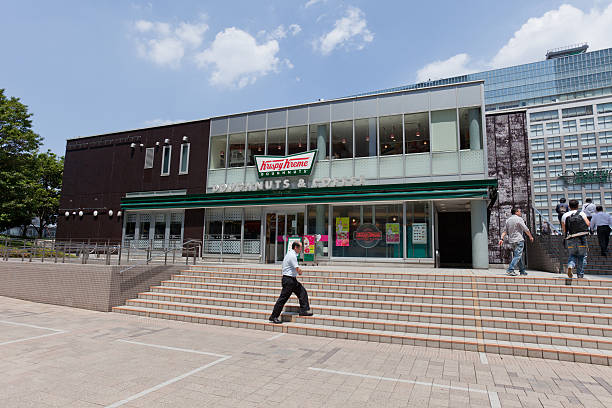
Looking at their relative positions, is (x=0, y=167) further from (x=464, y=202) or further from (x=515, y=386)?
(x=515, y=386)

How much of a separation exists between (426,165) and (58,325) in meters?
13.1

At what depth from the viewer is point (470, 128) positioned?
14031 mm

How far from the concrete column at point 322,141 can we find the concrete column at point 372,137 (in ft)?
6.69

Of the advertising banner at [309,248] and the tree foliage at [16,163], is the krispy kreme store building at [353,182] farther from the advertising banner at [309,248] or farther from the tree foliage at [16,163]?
the tree foliage at [16,163]

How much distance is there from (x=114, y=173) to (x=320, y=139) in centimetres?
1249

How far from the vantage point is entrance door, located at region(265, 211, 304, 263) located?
15.9m

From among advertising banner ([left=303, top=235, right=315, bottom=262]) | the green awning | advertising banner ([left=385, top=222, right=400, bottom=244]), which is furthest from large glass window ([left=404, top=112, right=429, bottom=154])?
advertising banner ([left=303, top=235, right=315, bottom=262])

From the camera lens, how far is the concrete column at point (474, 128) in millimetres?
13836

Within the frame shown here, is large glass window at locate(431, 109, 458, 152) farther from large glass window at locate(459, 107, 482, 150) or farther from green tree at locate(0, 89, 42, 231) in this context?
green tree at locate(0, 89, 42, 231)

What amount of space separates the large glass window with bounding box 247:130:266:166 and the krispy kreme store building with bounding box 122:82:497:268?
5cm

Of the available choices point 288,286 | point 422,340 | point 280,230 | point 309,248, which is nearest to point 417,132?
point 309,248

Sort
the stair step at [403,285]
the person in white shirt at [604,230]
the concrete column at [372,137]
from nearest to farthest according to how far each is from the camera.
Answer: the stair step at [403,285] → the person in white shirt at [604,230] → the concrete column at [372,137]

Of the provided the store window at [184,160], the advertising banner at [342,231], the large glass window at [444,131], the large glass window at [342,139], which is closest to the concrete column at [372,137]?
the large glass window at [342,139]

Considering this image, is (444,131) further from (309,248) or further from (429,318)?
(429,318)
